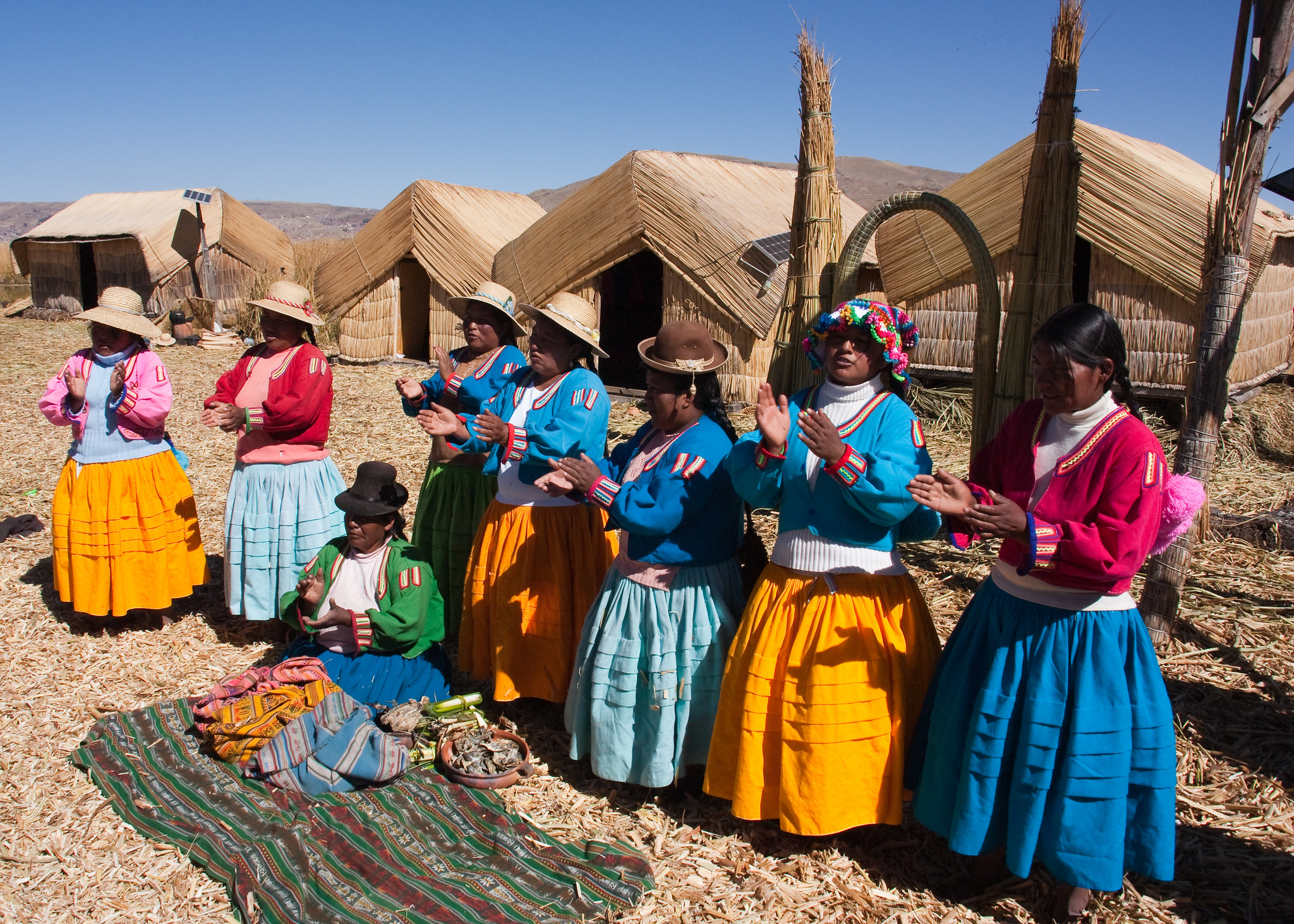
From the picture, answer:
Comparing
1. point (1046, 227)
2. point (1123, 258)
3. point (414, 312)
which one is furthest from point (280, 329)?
point (414, 312)

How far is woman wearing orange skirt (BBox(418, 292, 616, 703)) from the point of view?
3.65 meters

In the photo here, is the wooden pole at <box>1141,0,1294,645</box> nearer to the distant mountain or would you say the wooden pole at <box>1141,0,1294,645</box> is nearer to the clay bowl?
the clay bowl

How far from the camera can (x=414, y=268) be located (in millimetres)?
13789

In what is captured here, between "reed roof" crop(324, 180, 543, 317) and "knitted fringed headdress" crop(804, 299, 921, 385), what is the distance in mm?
9545

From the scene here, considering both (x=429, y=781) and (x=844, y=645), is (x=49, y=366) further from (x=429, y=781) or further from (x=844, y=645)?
(x=844, y=645)

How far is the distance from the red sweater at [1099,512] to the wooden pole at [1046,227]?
258cm

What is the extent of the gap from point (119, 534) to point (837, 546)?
357 centimetres

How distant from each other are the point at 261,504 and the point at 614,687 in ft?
→ 7.09

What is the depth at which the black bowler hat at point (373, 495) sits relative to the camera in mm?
3678

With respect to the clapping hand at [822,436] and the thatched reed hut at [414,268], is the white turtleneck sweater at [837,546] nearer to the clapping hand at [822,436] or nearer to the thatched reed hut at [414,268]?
the clapping hand at [822,436]

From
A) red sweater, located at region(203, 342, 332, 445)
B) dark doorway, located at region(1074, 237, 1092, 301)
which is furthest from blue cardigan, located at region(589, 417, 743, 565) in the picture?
dark doorway, located at region(1074, 237, 1092, 301)

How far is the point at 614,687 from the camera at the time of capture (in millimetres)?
3168

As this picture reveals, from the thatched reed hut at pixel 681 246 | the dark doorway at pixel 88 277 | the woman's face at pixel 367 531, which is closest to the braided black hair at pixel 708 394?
the woman's face at pixel 367 531

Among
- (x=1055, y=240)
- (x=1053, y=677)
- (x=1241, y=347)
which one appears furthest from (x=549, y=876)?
(x=1241, y=347)
